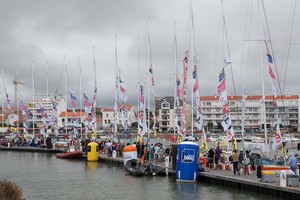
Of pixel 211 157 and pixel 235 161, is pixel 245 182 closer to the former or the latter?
pixel 235 161

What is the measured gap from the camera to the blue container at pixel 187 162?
30.8m

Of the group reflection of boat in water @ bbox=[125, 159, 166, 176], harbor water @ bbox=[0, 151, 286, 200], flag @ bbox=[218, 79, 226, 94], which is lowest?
harbor water @ bbox=[0, 151, 286, 200]

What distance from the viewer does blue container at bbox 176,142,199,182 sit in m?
30.8

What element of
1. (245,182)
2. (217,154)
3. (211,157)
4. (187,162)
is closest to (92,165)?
(211,157)

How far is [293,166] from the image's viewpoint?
83.1ft

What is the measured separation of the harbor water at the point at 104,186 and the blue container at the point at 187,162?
2.28ft

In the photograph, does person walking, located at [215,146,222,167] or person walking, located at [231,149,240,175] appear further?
person walking, located at [215,146,222,167]

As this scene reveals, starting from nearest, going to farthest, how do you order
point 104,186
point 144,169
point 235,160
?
point 235,160 < point 104,186 < point 144,169

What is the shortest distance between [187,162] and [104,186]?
18.7ft

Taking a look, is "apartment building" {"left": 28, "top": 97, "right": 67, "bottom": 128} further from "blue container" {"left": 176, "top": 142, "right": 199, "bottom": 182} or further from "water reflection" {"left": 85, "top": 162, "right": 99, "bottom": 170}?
"blue container" {"left": 176, "top": 142, "right": 199, "bottom": 182}

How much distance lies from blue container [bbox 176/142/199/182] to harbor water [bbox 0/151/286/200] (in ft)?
2.28

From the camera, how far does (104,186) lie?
31.5m

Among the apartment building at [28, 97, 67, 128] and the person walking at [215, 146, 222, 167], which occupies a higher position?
the apartment building at [28, 97, 67, 128]

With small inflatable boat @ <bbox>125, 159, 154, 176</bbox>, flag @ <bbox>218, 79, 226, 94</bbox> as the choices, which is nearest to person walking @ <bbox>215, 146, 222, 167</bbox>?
flag @ <bbox>218, 79, 226, 94</bbox>
